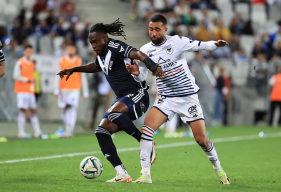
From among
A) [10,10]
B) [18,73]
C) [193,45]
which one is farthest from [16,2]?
[193,45]

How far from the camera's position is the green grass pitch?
5754 millimetres

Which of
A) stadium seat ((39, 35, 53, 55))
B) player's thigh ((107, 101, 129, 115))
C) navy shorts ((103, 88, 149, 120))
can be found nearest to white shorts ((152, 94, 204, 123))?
navy shorts ((103, 88, 149, 120))

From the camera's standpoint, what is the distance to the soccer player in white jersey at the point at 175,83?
6.17m

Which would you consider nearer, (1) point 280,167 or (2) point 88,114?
(1) point 280,167

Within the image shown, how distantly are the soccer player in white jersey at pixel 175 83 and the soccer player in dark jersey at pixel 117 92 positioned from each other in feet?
0.63

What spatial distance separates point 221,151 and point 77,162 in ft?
13.0

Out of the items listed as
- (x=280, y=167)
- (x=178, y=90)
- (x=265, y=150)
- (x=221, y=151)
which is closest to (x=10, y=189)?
(x=178, y=90)

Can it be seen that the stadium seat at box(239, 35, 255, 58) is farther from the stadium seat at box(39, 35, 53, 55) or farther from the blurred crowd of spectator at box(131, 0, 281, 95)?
the stadium seat at box(39, 35, 53, 55)

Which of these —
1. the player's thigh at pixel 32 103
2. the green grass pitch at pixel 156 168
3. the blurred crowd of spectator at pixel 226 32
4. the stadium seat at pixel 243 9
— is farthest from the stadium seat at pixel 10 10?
the stadium seat at pixel 243 9

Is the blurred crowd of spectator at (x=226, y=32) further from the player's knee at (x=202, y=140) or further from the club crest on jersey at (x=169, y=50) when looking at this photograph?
the player's knee at (x=202, y=140)

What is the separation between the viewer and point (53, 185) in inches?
223

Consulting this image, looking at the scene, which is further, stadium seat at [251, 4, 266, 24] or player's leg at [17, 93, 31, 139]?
stadium seat at [251, 4, 266, 24]

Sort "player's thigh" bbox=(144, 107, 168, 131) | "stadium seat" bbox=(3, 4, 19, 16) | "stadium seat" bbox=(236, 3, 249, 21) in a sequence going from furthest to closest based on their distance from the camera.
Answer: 1. "stadium seat" bbox=(236, 3, 249, 21)
2. "stadium seat" bbox=(3, 4, 19, 16)
3. "player's thigh" bbox=(144, 107, 168, 131)

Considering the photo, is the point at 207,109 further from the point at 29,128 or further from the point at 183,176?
the point at 183,176
